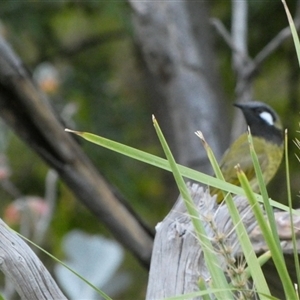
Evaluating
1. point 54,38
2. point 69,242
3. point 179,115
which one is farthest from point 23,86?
point 54,38

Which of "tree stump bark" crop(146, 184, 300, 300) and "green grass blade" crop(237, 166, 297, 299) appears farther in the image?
"tree stump bark" crop(146, 184, 300, 300)

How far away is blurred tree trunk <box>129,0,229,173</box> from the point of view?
6.98ft

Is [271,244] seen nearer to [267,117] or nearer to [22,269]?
[22,269]

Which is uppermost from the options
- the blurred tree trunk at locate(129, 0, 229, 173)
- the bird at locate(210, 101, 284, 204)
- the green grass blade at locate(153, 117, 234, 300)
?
the green grass blade at locate(153, 117, 234, 300)

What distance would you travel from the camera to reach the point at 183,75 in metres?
2.21

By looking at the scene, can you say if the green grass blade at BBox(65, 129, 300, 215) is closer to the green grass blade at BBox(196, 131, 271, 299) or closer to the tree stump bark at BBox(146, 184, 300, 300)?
the green grass blade at BBox(196, 131, 271, 299)

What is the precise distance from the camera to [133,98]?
3.28 metres

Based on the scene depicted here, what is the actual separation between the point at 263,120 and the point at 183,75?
34cm

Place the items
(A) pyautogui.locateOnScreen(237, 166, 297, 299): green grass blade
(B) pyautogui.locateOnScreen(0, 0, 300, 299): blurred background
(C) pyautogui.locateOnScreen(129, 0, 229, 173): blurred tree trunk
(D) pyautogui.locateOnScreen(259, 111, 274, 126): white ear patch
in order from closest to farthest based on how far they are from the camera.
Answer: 1. (A) pyautogui.locateOnScreen(237, 166, 297, 299): green grass blade
2. (C) pyautogui.locateOnScreen(129, 0, 229, 173): blurred tree trunk
3. (D) pyautogui.locateOnScreen(259, 111, 274, 126): white ear patch
4. (B) pyautogui.locateOnScreen(0, 0, 300, 299): blurred background

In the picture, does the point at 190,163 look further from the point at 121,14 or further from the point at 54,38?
the point at 54,38

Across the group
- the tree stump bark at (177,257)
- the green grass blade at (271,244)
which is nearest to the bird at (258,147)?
the tree stump bark at (177,257)

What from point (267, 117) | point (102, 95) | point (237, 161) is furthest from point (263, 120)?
point (102, 95)

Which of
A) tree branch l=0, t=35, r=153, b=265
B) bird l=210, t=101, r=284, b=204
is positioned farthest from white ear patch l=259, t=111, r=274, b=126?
tree branch l=0, t=35, r=153, b=265

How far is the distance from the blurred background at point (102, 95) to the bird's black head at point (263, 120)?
10 centimetres
